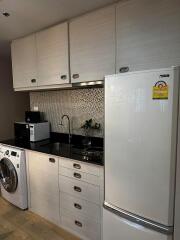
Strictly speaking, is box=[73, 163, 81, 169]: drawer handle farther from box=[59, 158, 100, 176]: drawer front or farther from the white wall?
the white wall

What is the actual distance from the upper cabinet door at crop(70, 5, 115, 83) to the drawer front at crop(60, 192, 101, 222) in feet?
4.23

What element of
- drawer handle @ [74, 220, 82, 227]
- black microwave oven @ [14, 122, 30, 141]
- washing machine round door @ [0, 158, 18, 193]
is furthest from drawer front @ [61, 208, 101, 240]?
A: black microwave oven @ [14, 122, 30, 141]

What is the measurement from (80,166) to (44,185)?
70 cm

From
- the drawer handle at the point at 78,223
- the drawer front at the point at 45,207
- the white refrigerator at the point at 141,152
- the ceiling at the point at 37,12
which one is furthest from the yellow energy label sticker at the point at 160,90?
the drawer front at the point at 45,207

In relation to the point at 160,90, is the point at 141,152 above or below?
below

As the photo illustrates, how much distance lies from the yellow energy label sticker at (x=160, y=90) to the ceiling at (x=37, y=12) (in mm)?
1064

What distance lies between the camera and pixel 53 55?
229 centimetres

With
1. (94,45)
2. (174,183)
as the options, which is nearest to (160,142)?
(174,183)

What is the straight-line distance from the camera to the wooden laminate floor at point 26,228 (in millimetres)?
2031

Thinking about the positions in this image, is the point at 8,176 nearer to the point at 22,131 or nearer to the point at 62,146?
the point at 22,131

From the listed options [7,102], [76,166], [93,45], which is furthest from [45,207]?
[7,102]

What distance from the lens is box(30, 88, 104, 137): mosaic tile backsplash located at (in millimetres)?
2428

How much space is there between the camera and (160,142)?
46.8 inches

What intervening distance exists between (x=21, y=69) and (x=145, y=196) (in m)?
2.36
